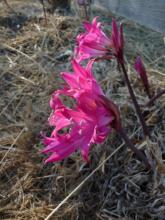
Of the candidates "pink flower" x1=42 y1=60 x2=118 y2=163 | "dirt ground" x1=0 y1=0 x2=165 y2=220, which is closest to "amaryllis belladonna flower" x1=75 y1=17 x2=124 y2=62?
"pink flower" x1=42 y1=60 x2=118 y2=163

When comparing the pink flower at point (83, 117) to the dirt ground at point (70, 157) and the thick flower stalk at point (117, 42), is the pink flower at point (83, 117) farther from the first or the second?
the dirt ground at point (70, 157)

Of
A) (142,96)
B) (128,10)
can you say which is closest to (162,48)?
(128,10)

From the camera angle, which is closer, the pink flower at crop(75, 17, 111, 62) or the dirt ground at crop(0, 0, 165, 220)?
the pink flower at crop(75, 17, 111, 62)

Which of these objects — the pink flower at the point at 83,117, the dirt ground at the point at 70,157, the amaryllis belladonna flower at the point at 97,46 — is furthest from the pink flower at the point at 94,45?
the dirt ground at the point at 70,157

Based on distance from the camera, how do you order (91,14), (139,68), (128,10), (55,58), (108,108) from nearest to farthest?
(108,108) → (139,68) → (55,58) → (128,10) → (91,14)

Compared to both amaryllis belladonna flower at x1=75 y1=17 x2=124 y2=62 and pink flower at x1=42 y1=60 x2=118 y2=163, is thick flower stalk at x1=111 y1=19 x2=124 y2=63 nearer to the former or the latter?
amaryllis belladonna flower at x1=75 y1=17 x2=124 y2=62

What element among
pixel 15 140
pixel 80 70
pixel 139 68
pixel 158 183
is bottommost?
pixel 15 140

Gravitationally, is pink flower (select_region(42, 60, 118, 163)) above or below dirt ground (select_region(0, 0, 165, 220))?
above

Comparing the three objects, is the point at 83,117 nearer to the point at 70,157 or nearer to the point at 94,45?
the point at 94,45

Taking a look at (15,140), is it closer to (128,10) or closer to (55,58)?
(55,58)
